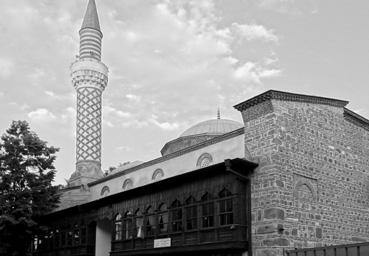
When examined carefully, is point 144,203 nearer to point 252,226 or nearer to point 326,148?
point 252,226

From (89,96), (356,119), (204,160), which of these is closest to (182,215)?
(204,160)

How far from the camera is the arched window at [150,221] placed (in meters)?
19.6

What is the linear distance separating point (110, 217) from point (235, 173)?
8.47 metres

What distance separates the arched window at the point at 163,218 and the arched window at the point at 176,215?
0.52 meters

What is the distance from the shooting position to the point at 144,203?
800 inches

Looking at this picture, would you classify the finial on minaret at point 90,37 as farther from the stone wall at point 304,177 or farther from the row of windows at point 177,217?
the stone wall at point 304,177

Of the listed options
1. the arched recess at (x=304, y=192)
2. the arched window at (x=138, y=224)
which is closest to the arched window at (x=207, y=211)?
the arched recess at (x=304, y=192)

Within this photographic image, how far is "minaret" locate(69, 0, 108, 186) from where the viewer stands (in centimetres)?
3372

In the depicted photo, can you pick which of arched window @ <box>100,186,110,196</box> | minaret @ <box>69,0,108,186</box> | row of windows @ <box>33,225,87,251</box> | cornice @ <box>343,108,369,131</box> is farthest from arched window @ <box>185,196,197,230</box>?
minaret @ <box>69,0,108,186</box>

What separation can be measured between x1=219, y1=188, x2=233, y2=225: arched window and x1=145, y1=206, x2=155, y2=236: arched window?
3964 mm

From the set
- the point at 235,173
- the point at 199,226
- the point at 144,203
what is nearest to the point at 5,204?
the point at 144,203

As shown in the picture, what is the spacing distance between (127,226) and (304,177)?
8.16 metres

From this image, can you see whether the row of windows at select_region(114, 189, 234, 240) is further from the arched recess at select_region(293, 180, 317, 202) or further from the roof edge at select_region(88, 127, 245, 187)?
the roof edge at select_region(88, 127, 245, 187)

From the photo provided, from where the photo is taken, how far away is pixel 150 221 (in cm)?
1995
